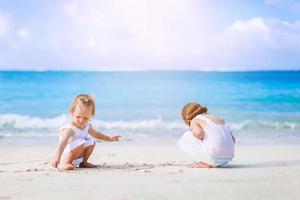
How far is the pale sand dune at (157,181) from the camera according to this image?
12.3ft

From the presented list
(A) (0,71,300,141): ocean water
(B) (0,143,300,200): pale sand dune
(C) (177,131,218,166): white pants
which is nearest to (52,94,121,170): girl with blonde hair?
(B) (0,143,300,200): pale sand dune

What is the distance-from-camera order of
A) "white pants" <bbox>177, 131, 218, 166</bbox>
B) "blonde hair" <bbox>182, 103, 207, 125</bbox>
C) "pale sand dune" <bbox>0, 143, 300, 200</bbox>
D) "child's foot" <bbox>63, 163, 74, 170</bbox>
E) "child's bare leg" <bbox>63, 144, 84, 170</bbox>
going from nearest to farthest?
"pale sand dune" <bbox>0, 143, 300, 200</bbox> → "child's foot" <bbox>63, 163, 74, 170</bbox> → "child's bare leg" <bbox>63, 144, 84, 170</bbox> → "white pants" <bbox>177, 131, 218, 166</bbox> → "blonde hair" <bbox>182, 103, 207, 125</bbox>

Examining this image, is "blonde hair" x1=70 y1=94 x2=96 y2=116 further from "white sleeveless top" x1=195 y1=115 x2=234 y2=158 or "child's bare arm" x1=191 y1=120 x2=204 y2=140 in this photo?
"white sleeveless top" x1=195 y1=115 x2=234 y2=158

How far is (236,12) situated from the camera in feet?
94.0

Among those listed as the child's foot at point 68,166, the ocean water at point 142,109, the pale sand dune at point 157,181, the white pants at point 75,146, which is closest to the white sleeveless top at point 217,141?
the pale sand dune at point 157,181

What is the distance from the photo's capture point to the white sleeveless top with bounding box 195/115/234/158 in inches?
197

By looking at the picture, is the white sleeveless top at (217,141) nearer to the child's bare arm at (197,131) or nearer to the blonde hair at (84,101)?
the child's bare arm at (197,131)

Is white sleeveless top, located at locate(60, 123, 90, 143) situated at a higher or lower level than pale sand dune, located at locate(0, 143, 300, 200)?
higher

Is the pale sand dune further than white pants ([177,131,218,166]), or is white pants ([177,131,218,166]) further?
white pants ([177,131,218,166])

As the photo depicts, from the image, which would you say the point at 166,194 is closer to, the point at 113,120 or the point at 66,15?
the point at 113,120

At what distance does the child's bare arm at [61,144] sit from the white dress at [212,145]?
3.37 feet

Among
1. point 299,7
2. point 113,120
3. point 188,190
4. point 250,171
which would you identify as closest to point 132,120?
point 113,120

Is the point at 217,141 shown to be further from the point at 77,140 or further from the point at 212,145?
the point at 77,140

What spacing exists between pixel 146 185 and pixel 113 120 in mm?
10416
